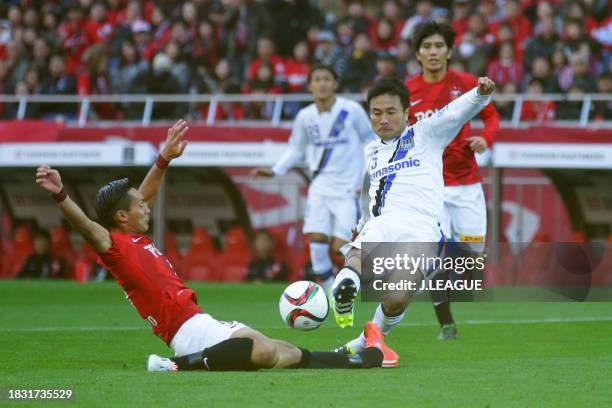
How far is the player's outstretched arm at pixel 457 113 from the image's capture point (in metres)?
8.64

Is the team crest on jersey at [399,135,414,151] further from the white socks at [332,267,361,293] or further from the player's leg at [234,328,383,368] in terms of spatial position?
the player's leg at [234,328,383,368]

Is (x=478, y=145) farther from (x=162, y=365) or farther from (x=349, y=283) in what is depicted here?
(x=162, y=365)

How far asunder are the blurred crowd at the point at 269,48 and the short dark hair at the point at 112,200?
12.0m

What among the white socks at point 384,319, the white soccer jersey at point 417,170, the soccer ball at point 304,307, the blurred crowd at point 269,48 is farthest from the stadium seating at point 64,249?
the soccer ball at point 304,307

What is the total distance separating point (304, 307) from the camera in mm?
8352

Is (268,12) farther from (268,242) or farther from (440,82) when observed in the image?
(440,82)

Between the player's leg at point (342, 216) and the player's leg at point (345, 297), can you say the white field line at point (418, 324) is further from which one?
the player's leg at point (345, 297)

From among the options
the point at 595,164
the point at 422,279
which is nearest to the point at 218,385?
the point at 422,279

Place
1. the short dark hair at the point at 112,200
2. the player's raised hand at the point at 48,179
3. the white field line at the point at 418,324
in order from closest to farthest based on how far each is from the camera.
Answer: the player's raised hand at the point at 48,179 → the short dark hair at the point at 112,200 → the white field line at the point at 418,324

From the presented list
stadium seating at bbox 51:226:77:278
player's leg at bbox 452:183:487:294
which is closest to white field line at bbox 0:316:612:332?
player's leg at bbox 452:183:487:294

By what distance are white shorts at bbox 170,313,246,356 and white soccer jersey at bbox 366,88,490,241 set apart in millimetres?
1513

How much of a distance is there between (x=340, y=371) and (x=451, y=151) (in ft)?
11.7

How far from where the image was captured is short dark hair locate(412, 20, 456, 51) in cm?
1105

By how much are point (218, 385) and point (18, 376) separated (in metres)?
1.56
